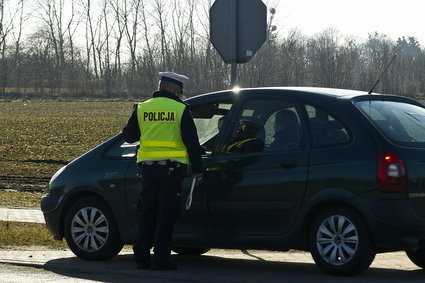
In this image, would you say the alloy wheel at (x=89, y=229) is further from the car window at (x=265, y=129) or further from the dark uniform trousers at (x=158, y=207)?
the car window at (x=265, y=129)

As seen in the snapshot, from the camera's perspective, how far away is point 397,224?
7324mm

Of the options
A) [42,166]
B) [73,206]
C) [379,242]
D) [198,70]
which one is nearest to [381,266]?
[379,242]

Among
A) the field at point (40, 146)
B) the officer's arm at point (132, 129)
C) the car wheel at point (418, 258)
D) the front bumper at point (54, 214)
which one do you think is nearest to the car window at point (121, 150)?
the officer's arm at point (132, 129)

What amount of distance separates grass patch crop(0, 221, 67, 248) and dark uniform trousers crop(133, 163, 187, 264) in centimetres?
197

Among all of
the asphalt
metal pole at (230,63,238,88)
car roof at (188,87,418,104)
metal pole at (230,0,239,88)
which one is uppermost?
metal pole at (230,0,239,88)

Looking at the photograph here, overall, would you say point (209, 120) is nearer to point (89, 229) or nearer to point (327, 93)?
point (327, 93)

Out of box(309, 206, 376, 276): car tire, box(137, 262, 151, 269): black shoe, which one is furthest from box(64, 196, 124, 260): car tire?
box(309, 206, 376, 276): car tire

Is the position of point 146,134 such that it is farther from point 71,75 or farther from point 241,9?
point 71,75

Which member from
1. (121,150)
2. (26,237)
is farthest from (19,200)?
(121,150)

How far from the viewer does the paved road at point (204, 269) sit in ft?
25.2

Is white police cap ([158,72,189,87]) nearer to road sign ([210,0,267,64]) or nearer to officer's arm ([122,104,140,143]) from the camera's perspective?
officer's arm ([122,104,140,143])

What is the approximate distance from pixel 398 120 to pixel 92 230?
2.99 meters

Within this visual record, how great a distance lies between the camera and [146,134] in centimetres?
821

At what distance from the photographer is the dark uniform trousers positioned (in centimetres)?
813
